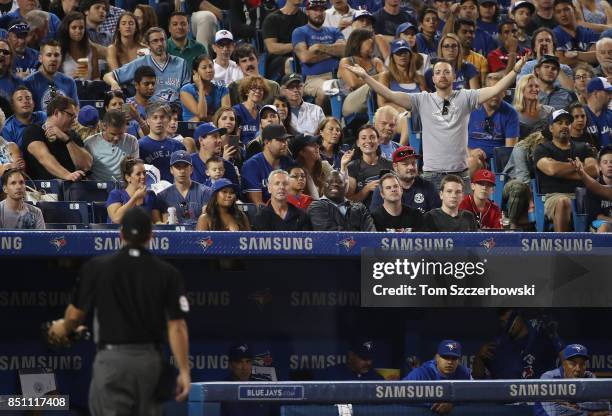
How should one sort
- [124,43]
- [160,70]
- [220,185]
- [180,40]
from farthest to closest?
[180,40] < [124,43] < [160,70] < [220,185]

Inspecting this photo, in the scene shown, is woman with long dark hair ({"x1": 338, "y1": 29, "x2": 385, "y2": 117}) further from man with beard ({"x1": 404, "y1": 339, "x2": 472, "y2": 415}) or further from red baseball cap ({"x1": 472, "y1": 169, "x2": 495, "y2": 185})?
man with beard ({"x1": 404, "y1": 339, "x2": 472, "y2": 415})

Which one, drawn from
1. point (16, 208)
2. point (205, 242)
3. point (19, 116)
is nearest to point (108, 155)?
point (19, 116)

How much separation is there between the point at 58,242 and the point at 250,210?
152 cm

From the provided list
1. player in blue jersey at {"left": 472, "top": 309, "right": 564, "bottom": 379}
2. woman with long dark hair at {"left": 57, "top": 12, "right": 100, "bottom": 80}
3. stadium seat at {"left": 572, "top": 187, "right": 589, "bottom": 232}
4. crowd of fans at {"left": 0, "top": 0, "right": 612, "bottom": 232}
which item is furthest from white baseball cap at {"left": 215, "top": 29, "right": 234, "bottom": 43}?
player in blue jersey at {"left": 472, "top": 309, "right": 564, "bottom": 379}

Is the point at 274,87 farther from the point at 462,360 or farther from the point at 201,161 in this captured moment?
the point at 462,360

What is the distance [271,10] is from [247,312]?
571 cm

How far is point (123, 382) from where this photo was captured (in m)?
6.68

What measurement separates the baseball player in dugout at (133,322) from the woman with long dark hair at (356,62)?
652 cm

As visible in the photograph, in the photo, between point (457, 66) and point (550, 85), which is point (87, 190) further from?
point (550, 85)

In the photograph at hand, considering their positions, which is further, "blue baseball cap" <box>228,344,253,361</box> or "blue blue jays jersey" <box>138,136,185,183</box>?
"blue blue jays jersey" <box>138,136,185,183</box>

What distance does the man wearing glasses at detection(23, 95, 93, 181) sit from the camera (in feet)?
34.0

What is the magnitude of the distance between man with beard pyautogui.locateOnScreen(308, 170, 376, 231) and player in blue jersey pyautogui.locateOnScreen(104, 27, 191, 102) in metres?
3.25

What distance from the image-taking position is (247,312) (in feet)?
32.3

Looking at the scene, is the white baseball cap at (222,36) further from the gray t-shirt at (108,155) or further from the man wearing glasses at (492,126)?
the gray t-shirt at (108,155)
